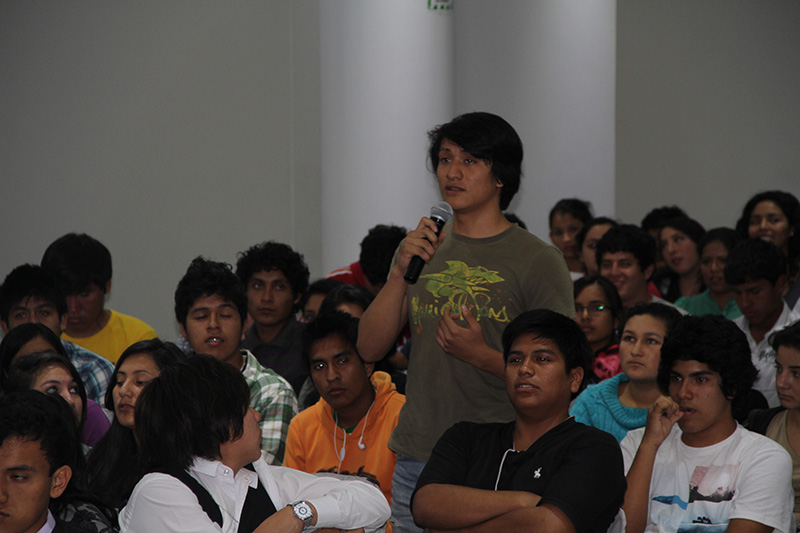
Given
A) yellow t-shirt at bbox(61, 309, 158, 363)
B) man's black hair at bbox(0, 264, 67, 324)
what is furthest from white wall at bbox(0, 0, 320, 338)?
man's black hair at bbox(0, 264, 67, 324)

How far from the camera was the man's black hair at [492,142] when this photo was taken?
2.35 metres

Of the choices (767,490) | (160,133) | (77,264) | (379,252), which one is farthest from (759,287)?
(160,133)

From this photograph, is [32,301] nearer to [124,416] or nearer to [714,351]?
[124,416]

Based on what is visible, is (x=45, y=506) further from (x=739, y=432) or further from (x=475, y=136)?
(x=739, y=432)

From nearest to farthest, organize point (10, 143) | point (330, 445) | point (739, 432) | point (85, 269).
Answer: point (739, 432) → point (330, 445) → point (85, 269) → point (10, 143)

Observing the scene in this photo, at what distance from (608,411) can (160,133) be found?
3.33 metres

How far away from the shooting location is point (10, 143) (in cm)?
518

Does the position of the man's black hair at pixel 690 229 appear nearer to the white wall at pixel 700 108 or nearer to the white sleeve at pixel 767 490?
the white wall at pixel 700 108

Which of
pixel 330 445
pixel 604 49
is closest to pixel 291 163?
pixel 604 49

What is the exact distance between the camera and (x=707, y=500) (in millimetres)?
2457

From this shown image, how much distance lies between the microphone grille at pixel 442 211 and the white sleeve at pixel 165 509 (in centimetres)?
95

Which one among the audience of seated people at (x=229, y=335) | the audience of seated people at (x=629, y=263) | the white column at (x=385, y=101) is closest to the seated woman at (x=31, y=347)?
the audience of seated people at (x=229, y=335)

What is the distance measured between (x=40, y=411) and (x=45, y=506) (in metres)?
0.22

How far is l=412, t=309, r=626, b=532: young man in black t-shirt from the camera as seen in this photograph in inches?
82.7
